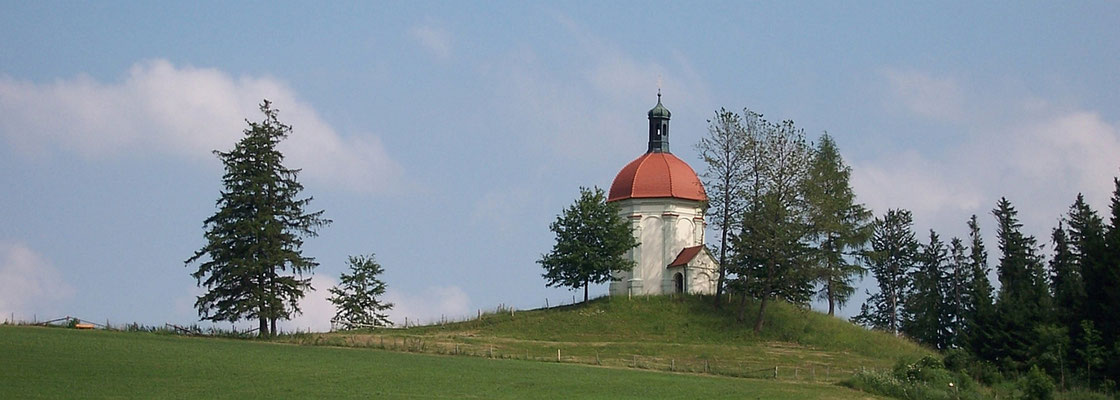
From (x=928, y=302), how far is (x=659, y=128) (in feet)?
60.9

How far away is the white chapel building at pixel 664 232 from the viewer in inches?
2837

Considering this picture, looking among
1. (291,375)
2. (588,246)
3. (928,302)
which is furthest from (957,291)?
(291,375)

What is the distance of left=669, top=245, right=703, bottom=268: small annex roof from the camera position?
235ft

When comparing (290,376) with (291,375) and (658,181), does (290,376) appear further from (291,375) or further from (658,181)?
(658,181)

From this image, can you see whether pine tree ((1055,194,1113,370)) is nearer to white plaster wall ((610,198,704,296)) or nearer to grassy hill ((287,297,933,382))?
grassy hill ((287,297,933,382))

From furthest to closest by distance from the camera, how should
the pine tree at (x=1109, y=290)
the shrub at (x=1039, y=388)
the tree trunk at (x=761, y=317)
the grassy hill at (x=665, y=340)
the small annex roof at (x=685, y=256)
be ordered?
the small annex roof at (x=685, y=256) < the tree trunk at (x=761, y=317) < the grassy hill at (x=665, y=340) < the pine tree at (x=1109, y=290) < the shrub at (x=1039, y=388)

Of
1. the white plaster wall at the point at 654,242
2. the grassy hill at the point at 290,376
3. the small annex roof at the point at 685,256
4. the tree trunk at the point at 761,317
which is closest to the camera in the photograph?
the grassy hill at the point at 290,376

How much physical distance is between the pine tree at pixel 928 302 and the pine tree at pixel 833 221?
20.3 feet

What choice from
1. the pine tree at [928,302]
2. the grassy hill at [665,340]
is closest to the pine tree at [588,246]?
the grassy hill at [665,340]

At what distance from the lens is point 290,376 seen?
39.9 m

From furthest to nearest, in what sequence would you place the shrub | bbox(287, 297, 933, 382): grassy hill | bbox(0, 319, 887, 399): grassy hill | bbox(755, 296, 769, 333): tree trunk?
bbox(755, 296, 769, 333): tree trunk, bbox(287, 297, 933, 382): grassy hill, the shrub, bbox(0, 319, 887, 399): grassy hill

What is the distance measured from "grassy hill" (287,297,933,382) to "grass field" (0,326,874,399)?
3.67 meters

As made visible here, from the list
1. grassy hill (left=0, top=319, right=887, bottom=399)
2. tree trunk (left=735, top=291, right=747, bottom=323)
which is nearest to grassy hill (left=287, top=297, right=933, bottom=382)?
tree trunk (left=735, top=291, right=747, bottom=323)

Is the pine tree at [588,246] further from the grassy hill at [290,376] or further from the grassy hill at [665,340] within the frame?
the grassy hill at [290,376]
